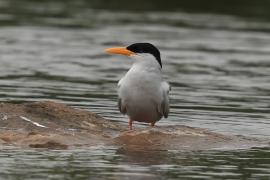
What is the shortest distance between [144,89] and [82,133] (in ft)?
3.57

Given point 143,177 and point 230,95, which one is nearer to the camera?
point 143,177

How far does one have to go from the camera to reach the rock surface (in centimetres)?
1357

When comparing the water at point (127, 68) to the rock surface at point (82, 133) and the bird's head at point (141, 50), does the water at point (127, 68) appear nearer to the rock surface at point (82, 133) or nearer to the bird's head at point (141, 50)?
the rock surface at point (82, 133)

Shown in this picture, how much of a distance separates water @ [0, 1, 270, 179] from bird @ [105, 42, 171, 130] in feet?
4.47

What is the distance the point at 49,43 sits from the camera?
28.6 metres

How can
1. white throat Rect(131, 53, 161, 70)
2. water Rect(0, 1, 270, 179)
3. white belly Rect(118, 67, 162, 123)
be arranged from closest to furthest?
water Rect(0, 1, 270, 179) → white belly Rect(118, 67, 162, 123) → white throat Rect(131, 53, 161, 70)

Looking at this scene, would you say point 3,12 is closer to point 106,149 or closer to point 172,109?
point 172,109

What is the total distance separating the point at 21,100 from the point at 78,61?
7345 mm

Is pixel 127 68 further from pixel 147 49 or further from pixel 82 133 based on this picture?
pixel 82 133

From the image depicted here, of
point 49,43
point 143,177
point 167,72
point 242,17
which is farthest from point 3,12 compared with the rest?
point 143,177

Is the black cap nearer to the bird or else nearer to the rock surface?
the bird

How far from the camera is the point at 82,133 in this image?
14.2m

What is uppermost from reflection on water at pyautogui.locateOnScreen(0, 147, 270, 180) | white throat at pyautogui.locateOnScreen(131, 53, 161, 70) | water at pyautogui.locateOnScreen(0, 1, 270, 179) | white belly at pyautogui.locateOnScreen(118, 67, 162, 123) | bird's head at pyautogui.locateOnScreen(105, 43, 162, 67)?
bird's head at pyautogui.locateOnScreen(105, 43, 162, 67)

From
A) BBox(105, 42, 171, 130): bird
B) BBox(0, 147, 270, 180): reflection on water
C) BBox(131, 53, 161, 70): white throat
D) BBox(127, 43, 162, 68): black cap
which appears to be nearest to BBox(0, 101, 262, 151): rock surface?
BBox(105, 42, 171, 130): bird
